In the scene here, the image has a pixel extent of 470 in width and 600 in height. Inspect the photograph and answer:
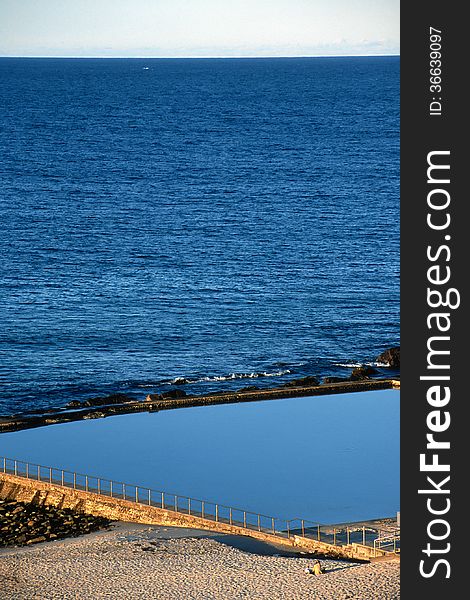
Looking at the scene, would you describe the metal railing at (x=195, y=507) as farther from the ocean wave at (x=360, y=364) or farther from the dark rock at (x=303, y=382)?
the ocean wave at (x=360, y=364)

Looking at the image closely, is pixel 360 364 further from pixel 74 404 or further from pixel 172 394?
pixel 74 404

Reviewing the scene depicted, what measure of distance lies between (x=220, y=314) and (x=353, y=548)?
43613mm

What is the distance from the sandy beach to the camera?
43031 millimetres

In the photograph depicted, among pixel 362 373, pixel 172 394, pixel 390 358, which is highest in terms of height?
pixel 390 358

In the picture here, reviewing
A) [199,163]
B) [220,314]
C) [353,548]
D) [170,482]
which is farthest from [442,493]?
[199,163]

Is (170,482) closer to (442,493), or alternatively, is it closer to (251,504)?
(251,504)

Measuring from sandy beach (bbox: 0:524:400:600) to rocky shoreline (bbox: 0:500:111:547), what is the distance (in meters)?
1.00

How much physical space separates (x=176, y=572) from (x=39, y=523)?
28.6ft

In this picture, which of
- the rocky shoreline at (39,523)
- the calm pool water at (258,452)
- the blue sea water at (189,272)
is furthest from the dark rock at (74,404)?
the rocky shoreline at (39,523)

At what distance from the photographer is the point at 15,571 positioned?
4575cm

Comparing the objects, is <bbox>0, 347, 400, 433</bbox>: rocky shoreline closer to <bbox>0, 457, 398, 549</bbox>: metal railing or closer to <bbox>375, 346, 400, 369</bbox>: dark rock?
<bbox>375, 346, 400, 369</bbox>: dark rock

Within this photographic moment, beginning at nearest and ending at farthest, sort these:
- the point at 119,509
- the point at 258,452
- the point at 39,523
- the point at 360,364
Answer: the point at 39,523, the point at 119,509, the point at 258,452, the point at 360,364

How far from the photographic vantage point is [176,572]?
45312mm

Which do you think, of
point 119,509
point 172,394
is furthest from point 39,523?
point 172,394
